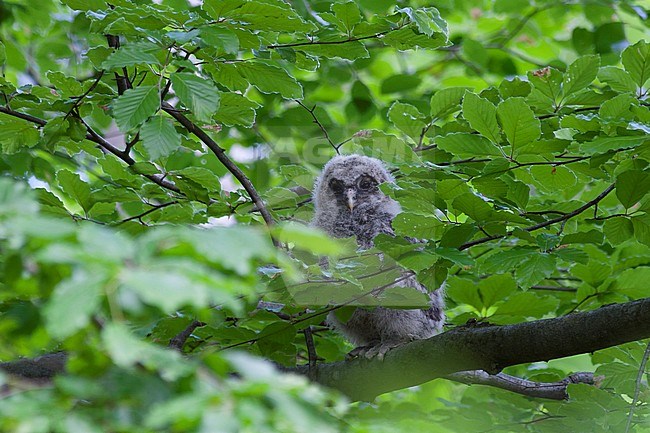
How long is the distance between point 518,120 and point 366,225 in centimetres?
161

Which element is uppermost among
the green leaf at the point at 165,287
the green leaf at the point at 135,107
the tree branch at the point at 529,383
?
the green leaf at the point at 165,287

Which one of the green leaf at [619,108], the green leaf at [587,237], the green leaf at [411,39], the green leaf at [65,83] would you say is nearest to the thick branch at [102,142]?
the green leaf at [65,83]

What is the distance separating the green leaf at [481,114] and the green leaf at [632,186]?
1.52 feet

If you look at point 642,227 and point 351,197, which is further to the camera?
point 351,197

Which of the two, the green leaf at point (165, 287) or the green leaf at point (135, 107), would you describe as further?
the green leaf at point (135, 107)

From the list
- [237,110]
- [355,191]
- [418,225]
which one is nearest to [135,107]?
[237,110]

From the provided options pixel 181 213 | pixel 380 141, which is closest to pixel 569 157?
pixel 380 141

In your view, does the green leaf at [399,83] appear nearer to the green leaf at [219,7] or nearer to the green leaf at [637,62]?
the green leaf at [637,62]

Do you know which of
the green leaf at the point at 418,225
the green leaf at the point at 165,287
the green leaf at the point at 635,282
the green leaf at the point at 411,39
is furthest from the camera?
the green leaf at the point at 635,282

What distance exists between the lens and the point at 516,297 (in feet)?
10.6

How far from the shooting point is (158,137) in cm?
234

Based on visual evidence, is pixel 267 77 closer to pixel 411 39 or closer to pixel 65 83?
pixel 411 39

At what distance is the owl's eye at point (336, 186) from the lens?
430cm

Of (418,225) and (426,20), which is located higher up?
(426,20)
